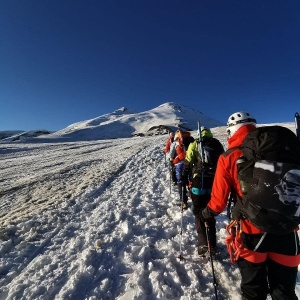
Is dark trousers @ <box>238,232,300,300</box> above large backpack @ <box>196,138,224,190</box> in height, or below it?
below

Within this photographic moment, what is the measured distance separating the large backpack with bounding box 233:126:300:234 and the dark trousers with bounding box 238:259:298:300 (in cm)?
62

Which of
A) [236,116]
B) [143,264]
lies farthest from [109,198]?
[236,116]

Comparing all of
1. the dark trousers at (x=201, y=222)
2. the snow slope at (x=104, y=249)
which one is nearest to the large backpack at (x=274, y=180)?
the snow slope at (x=104, y=249)

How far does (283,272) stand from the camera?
306 cm

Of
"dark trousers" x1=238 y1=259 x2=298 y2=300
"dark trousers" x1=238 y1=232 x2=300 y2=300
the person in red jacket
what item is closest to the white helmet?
the person in red jacket

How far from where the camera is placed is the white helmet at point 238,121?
369 cm

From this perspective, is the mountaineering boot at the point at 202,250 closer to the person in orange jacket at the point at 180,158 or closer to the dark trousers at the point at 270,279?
the dark trousers at the point at 270,279

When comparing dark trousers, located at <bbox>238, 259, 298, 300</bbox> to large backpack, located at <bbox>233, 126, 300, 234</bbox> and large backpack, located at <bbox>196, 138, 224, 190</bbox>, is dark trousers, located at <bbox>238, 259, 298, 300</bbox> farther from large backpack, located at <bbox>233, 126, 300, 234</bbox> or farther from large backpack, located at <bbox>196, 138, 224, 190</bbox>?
large backpack, located at <bbox>196, 138, 224, 190</bbox>

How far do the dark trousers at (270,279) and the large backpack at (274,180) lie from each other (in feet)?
2.02

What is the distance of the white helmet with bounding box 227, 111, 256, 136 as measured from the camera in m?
3.69

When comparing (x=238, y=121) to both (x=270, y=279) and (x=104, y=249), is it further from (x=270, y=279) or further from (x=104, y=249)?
(x=104, y=249)

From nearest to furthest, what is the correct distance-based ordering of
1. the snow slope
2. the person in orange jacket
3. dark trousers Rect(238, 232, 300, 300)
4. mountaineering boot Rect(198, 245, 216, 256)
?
1. dark trousers Rect(238, 232, 300, 300)
2. the snow slope
3. mountaineering boot Rect(198, 245, 216, 256)
4. the person in orange jacket

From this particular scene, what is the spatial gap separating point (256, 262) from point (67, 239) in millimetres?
5240

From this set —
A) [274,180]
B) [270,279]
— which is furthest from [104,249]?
[274,180]
